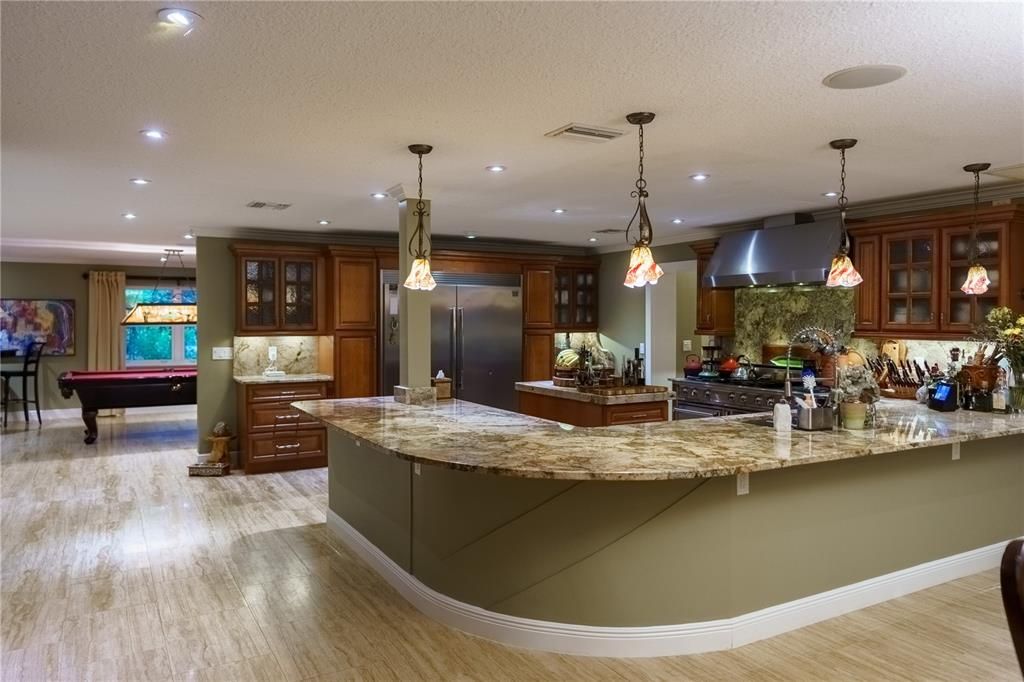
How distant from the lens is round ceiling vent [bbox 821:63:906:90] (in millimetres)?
2525

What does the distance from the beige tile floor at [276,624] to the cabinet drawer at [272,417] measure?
4.91ft

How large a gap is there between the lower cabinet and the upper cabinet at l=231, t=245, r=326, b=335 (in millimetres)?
665

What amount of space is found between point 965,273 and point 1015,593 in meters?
4.37

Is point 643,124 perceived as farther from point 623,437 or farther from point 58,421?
point 58,421

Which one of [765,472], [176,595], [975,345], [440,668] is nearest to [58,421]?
[176,595]

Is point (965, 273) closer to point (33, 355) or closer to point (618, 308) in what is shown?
point (618, 308)

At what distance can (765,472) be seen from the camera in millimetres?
3143

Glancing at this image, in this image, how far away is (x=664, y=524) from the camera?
3.00 meters

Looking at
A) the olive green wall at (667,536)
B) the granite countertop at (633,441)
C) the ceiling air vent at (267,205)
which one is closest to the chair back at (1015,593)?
the granite countertop at (633,441)

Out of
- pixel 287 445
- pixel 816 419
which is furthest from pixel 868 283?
pixel 287 445

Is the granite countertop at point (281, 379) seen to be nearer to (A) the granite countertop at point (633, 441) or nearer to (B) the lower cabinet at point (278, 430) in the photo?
(B) the lower cabinet at point (278, 430)

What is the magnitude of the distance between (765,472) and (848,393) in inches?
29.9

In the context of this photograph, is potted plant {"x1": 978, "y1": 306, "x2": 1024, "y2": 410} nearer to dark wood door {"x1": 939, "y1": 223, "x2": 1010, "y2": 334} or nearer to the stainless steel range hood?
dark wood door {"x1": 939, "y1": 223, "x2": 1010, "y2": 334}

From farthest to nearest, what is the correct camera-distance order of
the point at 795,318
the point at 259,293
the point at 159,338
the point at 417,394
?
the point at 159,338
the point at 259,293
the point at 795,318
the point at 417,394
